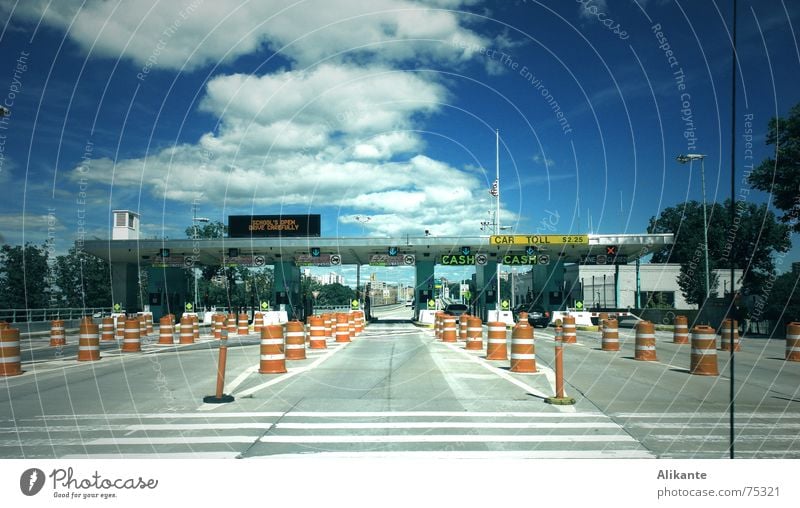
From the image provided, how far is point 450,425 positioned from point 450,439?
2.75ft

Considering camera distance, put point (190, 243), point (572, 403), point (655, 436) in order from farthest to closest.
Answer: point (190, 243) < point (572, 403) < point (655, 436)

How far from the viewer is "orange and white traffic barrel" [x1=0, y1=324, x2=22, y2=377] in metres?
13.0

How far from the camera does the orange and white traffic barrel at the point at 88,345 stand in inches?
653

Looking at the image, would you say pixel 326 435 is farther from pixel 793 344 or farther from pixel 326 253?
pixel 326 253

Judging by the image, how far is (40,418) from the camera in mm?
8203

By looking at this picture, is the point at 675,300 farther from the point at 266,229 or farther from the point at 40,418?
the point at 40,418

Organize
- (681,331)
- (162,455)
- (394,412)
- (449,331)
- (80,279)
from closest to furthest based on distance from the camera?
(162,455) < (394,412) < (681,331) < (449,331) < (80,279)

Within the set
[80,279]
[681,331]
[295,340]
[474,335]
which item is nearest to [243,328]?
[474,335]

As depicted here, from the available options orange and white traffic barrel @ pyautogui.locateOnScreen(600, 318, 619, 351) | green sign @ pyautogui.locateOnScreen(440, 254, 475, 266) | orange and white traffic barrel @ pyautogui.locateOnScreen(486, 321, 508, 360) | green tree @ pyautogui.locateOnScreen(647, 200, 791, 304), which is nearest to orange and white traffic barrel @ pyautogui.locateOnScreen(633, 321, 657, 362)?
orange and white traffic barrel @ pyautogui.locateOnScreen(600, 318, 619, 351)

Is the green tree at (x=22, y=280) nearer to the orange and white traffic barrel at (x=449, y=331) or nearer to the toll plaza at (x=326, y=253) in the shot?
the toll plaza at (x=326, y=253)

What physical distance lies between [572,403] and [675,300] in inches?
3074

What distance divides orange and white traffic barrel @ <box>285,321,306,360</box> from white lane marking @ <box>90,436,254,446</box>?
842 centimetres

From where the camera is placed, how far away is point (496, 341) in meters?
16.3

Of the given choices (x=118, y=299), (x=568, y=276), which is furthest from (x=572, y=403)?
(x=568, y=276)
